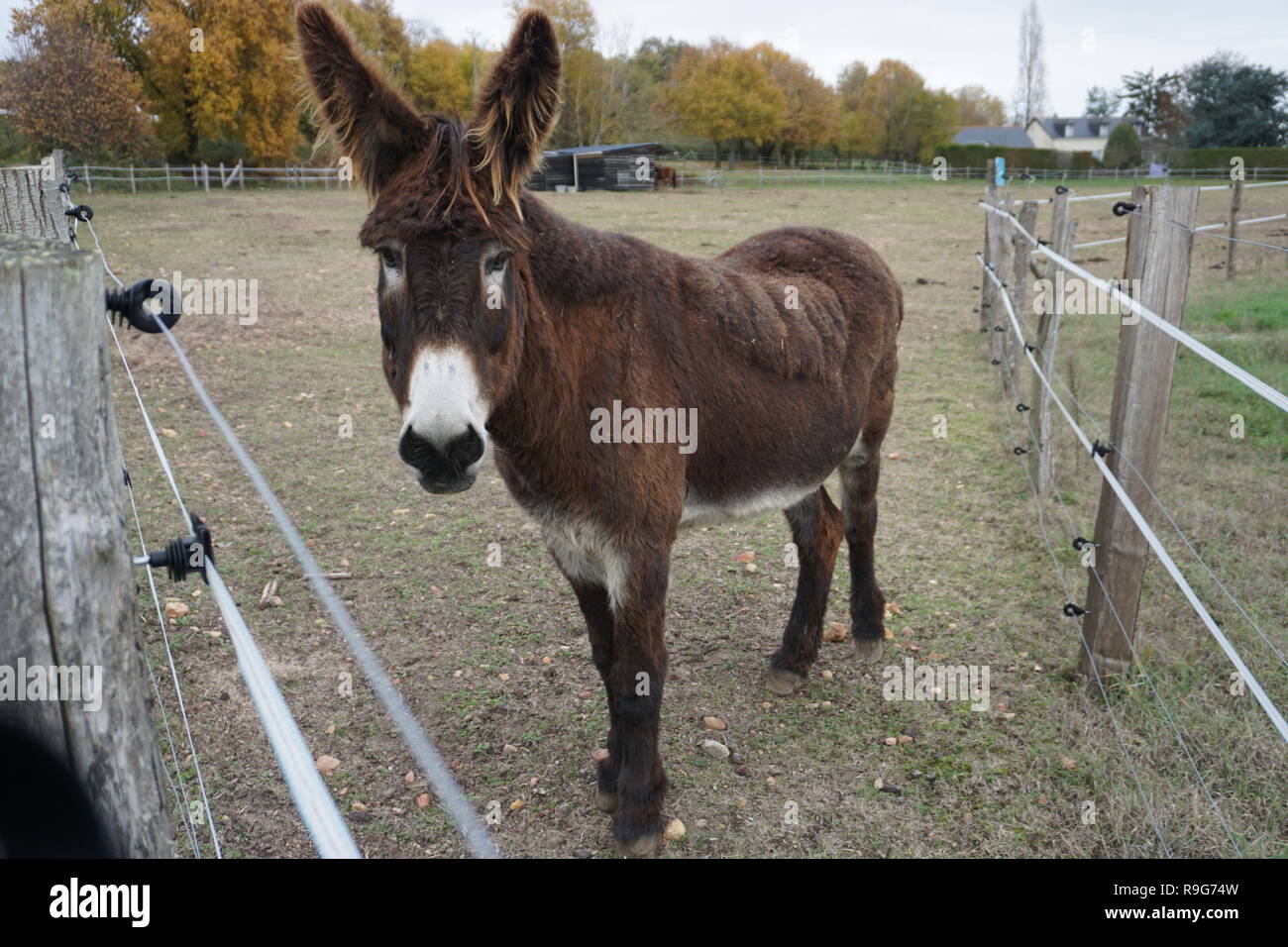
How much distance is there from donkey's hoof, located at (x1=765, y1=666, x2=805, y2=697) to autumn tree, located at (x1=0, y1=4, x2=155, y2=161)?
38.0m

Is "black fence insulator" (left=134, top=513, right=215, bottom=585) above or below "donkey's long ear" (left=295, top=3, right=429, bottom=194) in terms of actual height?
below

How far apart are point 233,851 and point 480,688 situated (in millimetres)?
1430

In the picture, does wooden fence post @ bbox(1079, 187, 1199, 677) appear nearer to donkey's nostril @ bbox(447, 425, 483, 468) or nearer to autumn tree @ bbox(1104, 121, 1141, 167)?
donkey's nostril @ bbox(447, 425, 483, 468)

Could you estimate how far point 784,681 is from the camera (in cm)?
452

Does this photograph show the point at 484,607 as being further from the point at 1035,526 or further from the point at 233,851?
Result: the point at 1035,526

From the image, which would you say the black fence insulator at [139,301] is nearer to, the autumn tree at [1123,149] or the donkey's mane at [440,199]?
the donkey's mane at [440,199]

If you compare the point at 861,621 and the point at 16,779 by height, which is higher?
the point at 16,779

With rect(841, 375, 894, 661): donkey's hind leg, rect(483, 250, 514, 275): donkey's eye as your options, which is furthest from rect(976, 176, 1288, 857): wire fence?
rect(483, 250, 514, 275): donkey's eye

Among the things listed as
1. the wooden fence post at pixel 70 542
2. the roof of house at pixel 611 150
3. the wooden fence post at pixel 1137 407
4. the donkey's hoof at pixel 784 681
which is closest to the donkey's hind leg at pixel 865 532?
the donkey's hoof at pixel 784 681

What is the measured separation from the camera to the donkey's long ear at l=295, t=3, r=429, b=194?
2.65 m

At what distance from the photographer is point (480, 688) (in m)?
4.45

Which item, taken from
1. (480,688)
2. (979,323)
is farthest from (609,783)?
(979,323)

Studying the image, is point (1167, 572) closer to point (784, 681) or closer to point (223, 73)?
point (784, 681)

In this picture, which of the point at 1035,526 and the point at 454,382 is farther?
the point at 1035,526
